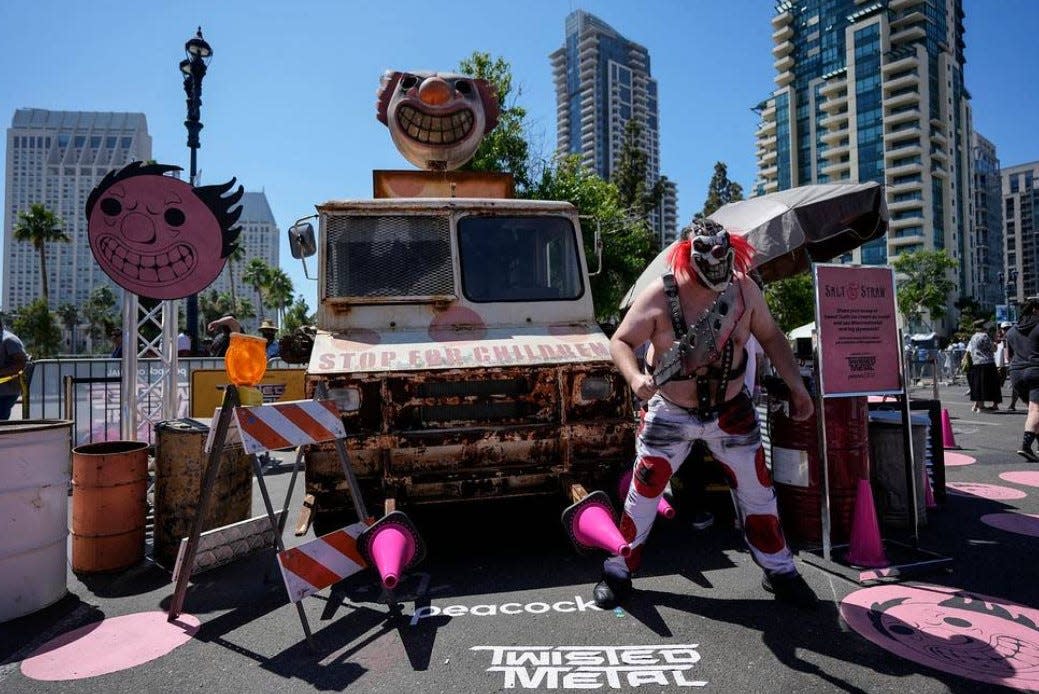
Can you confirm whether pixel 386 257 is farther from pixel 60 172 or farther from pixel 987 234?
pixel 60 172

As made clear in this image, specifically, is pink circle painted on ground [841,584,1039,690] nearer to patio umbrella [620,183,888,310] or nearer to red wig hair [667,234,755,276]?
red wig hair [667,234,755,276]

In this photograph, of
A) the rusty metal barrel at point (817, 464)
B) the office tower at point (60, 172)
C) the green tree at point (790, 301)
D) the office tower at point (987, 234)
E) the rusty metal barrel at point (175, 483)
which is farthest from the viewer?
the office tower at point (60, 172)

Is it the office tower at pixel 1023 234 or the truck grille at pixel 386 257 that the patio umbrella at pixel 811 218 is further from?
the office tower at pixel 1023 234

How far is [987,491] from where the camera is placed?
5.75 m

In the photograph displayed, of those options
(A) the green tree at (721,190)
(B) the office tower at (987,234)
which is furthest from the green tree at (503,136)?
(B) the office tower at (987,234)

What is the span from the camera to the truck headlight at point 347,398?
4.05 meters

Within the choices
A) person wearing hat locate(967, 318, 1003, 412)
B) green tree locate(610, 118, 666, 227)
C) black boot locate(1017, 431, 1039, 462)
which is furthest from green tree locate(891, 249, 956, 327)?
black boot locate(1017, 431, 1039, 462)

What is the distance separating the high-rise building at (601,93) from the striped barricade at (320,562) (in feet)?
443

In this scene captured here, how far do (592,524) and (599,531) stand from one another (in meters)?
0.07

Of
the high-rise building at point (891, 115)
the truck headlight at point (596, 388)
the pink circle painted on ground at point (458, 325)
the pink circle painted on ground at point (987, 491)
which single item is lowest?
the pink circle painted on ground at point (987, 491)

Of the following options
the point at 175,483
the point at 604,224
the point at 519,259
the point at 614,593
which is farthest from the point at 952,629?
the point at 604,224

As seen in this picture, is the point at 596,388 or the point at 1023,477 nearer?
the point at 596,388

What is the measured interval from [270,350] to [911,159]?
88113mm

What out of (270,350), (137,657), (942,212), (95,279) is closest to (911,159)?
(942,212)
